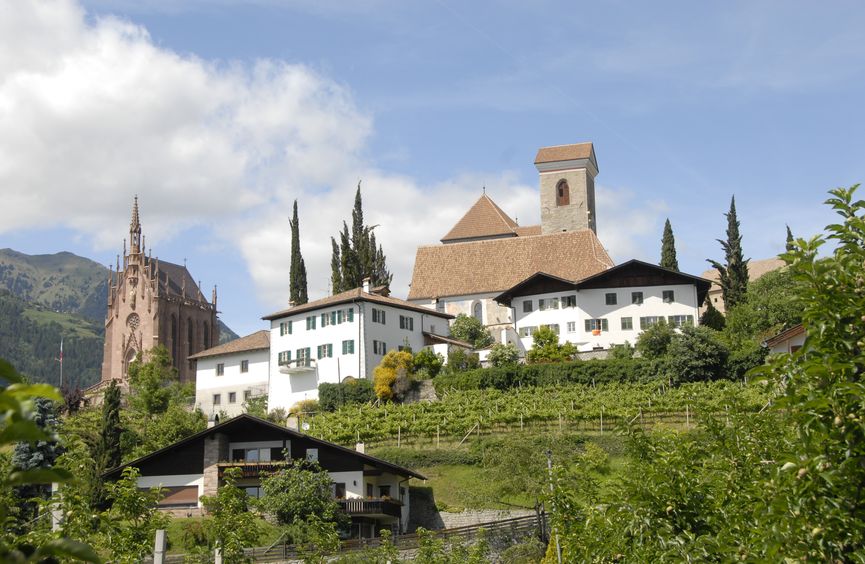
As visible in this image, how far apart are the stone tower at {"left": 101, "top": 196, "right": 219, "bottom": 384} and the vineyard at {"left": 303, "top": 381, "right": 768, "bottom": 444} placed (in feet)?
193

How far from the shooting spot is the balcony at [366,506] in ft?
142

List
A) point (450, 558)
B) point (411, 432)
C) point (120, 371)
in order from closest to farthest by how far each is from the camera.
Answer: point (450, 558) → point (411, 432) → point (120, 371)

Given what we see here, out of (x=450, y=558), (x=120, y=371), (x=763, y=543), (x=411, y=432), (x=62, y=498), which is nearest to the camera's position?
(x=763, y=543)

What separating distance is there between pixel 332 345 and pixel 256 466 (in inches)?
947

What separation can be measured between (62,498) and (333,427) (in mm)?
38889

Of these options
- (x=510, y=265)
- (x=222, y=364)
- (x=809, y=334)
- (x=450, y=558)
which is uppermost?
(x=510, y=265)

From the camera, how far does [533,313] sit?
2867 inches

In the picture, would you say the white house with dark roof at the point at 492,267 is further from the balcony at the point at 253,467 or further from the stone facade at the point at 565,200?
the balcony at the point at 253,467

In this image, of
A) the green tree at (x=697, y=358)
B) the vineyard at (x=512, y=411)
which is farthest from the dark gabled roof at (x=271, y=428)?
the green tree at (x=697, y=358)

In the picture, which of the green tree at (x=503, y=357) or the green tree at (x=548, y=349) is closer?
the green tree at (x=503, y=357)

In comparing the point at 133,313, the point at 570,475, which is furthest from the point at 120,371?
the point at 570,475

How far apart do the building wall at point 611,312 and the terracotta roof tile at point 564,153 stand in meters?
34.0

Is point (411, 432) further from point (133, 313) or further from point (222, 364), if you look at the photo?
point (133, 313)

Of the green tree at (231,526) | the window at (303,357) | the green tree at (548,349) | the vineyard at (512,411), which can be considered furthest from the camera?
the window at (303,357)
